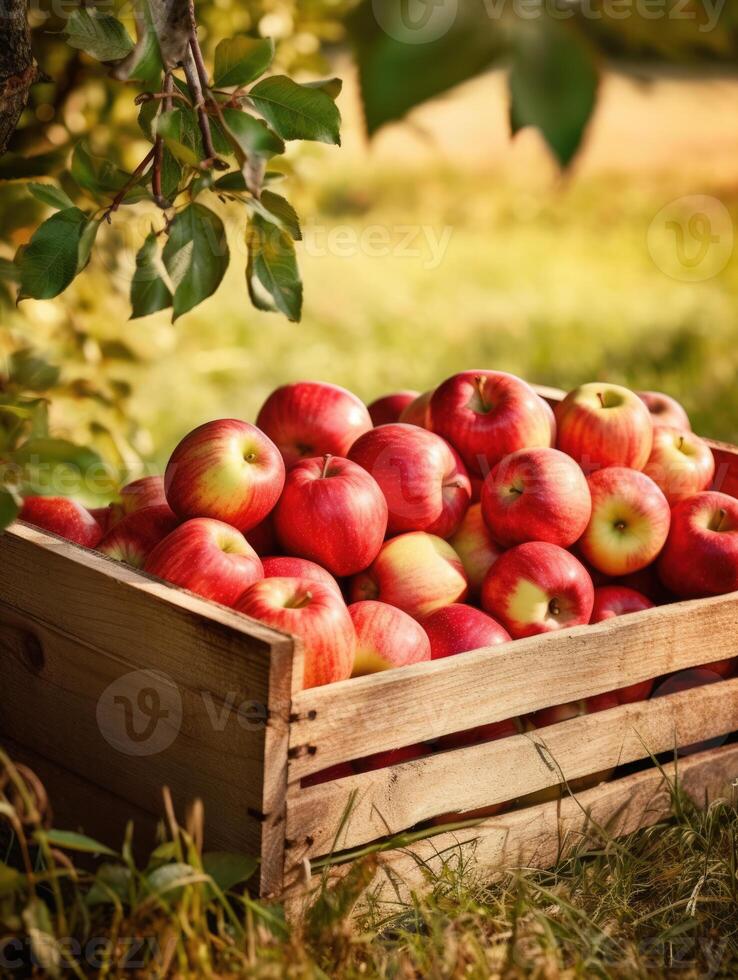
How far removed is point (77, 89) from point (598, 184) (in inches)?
212

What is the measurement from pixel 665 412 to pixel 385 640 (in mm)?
969

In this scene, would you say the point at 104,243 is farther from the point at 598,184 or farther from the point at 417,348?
the point at 598,184

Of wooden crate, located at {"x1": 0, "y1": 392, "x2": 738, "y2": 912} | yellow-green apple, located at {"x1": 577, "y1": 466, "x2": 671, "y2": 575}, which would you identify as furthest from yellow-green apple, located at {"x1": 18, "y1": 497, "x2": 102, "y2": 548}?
yellow-green apple, located at {"x1": 577, "y1": 466, "x2": 671, "y2": 575}

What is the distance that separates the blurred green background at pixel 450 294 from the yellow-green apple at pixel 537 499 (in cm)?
60

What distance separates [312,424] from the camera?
1.85 metres

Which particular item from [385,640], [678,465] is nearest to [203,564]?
[385,640]

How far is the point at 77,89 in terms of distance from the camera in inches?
98.3

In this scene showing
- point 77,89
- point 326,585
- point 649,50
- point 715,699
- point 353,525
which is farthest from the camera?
point 77,89

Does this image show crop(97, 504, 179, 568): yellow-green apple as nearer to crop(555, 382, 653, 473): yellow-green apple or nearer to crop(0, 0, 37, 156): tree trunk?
crop(0, 0, 37, 156): tree trunk

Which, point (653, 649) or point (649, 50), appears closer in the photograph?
point (649, 50)

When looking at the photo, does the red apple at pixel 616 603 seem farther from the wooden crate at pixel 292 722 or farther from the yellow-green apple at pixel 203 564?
the yellow-green apple at pixel 203 564

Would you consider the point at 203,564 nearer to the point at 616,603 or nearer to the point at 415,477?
the point at 415,477

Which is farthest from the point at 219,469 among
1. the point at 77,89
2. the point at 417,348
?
the point at 417,348

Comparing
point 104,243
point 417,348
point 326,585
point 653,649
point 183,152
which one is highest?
point 183,152
